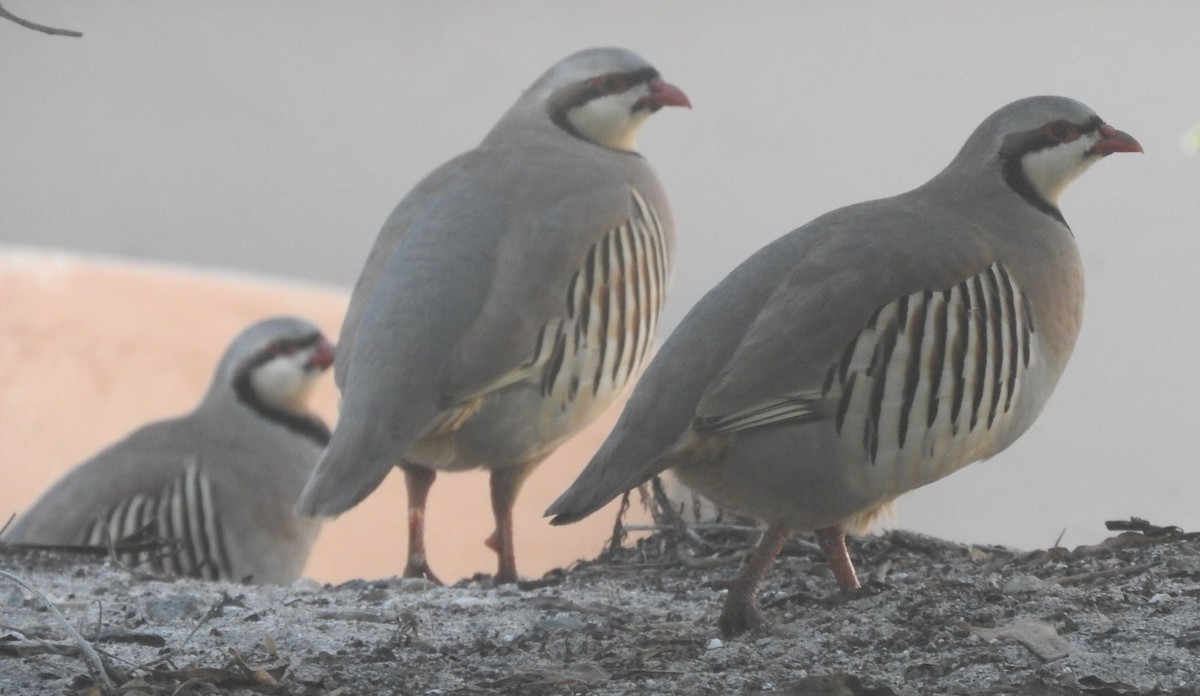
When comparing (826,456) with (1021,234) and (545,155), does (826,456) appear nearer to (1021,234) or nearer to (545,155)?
(1021,234)

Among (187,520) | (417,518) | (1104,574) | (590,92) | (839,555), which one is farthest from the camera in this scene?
(187,520)

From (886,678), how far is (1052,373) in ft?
3.67

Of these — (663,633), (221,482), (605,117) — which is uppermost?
(605,117)

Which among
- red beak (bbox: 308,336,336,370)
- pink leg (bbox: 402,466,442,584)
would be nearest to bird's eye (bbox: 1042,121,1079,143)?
pink leg (bbox: 402,466,442,584)

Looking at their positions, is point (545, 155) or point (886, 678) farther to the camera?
point (545, 155)

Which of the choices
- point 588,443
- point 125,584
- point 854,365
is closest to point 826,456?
point 854,365

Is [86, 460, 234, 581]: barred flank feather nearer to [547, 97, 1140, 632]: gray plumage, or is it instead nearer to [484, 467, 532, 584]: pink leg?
[484, 467, 532, 584]: pink leg

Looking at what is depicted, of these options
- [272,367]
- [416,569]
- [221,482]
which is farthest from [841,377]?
[272,367]

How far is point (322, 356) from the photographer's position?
6035 mm

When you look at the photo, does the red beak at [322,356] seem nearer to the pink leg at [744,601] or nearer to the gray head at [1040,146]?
the gray head at [1040,146]

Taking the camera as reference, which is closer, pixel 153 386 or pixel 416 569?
pixel 416 569

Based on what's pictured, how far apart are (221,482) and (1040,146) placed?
2999mm

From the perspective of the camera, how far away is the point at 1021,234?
3.53 meters

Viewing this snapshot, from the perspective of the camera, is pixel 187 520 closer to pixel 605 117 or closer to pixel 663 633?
pixel 605 117
